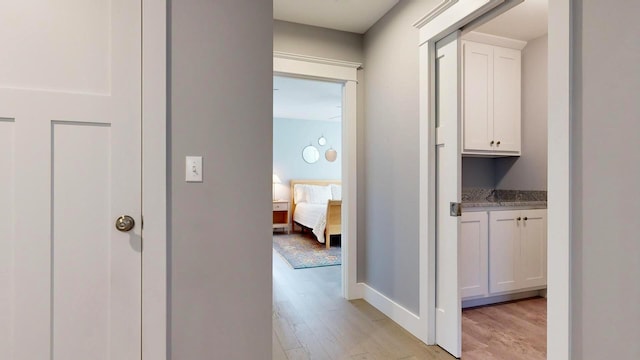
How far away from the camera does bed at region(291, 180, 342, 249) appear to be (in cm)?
526

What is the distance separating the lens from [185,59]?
55.5 inches

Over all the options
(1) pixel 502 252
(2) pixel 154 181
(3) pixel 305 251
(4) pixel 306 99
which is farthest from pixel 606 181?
(4) pixel 306 99

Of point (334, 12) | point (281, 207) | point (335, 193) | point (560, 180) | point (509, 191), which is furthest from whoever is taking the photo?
point (335, 193)

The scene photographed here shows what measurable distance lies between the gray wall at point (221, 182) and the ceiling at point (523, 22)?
2193mm

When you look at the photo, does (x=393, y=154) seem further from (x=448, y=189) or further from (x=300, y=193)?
(x=300, y=193)

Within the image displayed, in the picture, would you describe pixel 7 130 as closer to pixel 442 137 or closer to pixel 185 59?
pixel 185 59

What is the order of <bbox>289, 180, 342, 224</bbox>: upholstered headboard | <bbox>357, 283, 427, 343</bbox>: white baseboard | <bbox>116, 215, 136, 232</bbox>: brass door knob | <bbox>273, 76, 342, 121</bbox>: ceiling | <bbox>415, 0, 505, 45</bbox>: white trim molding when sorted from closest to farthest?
<bbox>116, 215, 136, 232</bbox>: brass door knob
<bbox>415, 0, 505, 45</bbox>: white trim molding
<bbox>357, 283, 427, 343</bbox>: white baseboard
<bbox>273, 76, 342, 121</bbox>: ceiling
<bbox>289, 180, 342, 224</bbox>: upholstered headboard

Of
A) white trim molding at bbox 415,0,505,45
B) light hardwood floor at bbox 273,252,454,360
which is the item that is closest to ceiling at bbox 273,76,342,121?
white trim molding at bbox 415,0,505,45

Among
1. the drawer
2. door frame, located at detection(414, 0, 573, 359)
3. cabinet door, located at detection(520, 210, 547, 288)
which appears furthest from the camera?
the drawer

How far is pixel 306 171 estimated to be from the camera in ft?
24.1

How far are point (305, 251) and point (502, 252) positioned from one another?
2.91m

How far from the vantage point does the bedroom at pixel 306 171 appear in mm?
5145

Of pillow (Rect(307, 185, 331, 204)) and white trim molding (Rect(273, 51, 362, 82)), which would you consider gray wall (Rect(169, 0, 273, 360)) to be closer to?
white trim molding (Rect(273, 51, 362, 82))

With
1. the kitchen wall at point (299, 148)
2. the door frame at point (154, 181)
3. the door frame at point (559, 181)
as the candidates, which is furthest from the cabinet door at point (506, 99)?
the kitchen wall at point (299, 148)
